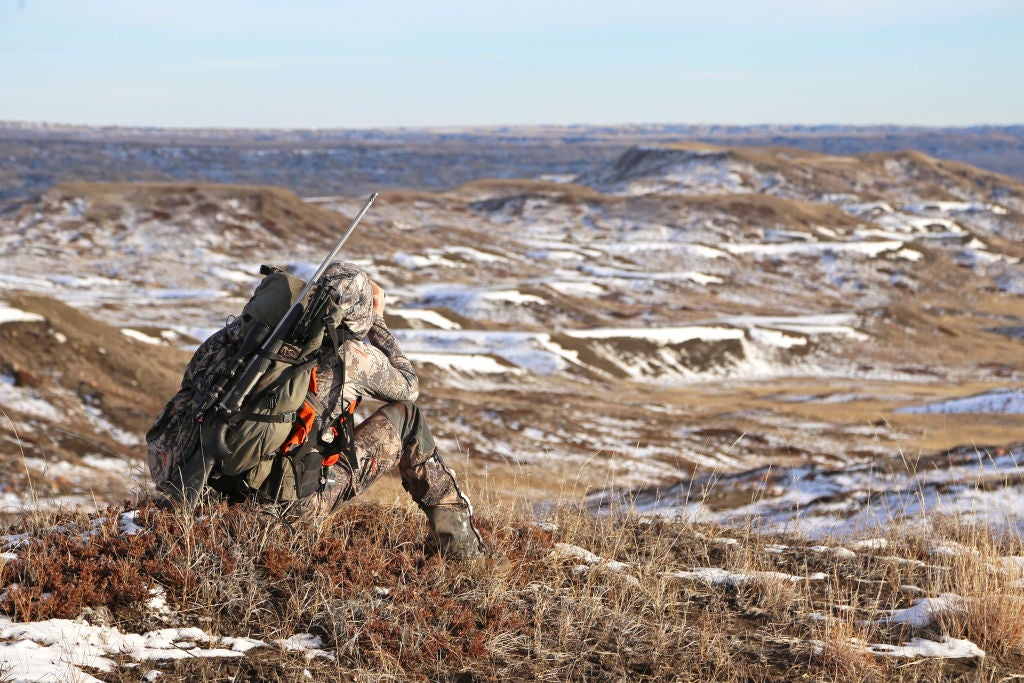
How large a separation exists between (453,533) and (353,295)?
1.56 metres

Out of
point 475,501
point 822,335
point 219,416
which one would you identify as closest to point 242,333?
point 219,416

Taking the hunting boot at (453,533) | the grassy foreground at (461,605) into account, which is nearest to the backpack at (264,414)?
the grassy foreground at (461,605)

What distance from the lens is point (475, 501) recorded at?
715 cm

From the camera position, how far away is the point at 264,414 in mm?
4715

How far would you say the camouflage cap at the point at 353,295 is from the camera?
4.88 meters

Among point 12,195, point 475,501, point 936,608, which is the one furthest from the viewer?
point 12,195

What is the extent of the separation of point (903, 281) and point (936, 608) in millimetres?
79195

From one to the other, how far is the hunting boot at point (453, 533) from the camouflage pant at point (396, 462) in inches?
1.9

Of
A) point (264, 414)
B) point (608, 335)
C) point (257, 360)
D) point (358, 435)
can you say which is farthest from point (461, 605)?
point (608, 335)

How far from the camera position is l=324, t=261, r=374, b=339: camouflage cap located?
4875mm

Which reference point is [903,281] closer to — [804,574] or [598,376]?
[598,376]

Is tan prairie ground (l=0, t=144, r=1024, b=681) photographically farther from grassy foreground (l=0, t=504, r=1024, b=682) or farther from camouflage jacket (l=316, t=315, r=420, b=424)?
camouflage jacket (l=316, t=315, r=420, b=424)

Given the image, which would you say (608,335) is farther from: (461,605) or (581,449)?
(461,605)

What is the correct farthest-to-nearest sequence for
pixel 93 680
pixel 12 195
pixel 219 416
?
1. pixel 12 195
2. pixel 219 416
3. pixel 93 680
